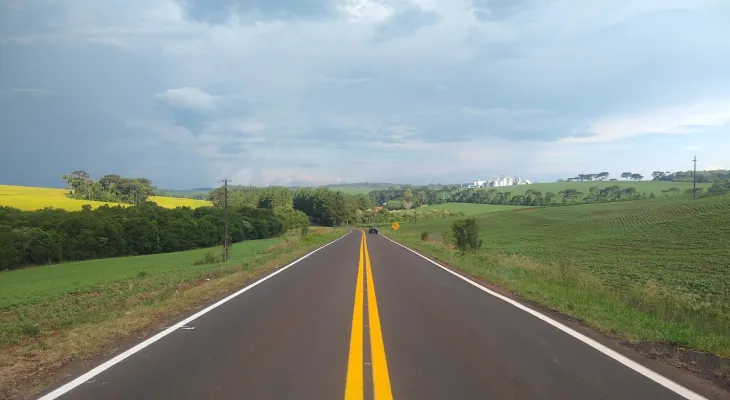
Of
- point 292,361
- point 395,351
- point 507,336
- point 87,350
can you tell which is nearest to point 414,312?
point 507,336

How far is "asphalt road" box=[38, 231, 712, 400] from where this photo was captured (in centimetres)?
474

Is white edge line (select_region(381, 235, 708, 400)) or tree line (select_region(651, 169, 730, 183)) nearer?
white edge line (select_region(381, 235, 708, 400))

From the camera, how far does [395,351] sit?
627 centimetres

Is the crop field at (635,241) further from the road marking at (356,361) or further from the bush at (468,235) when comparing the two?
the road marking at (356,361)

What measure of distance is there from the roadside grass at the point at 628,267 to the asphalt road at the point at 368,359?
1702 mm

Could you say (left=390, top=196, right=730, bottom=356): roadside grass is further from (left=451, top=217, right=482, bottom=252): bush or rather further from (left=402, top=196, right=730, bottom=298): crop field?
(left=451, top=217, right=482, bottom=252): bush

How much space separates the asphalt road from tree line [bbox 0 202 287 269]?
5114 centimetres

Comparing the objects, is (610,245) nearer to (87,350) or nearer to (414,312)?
(414,312)

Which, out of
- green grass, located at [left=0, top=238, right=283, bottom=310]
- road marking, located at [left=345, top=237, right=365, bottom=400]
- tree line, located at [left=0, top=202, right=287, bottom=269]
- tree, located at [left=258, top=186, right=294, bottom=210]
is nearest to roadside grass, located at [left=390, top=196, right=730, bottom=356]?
road marking, located at [left=345, top=237, right=365, bottom=400]

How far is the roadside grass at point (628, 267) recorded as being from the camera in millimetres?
8432

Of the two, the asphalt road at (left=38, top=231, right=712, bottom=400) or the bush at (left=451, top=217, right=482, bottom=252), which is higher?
the asphalt road at (left=38, top=231, right=712, bottom=400)

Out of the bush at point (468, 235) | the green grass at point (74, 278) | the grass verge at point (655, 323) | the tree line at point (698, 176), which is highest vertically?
the tree line at point (698, 176)

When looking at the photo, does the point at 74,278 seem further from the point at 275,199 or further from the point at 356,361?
the point at 275,199

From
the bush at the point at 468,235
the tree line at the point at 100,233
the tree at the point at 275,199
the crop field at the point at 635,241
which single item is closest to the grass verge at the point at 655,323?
the crop field at the point at 635,241
